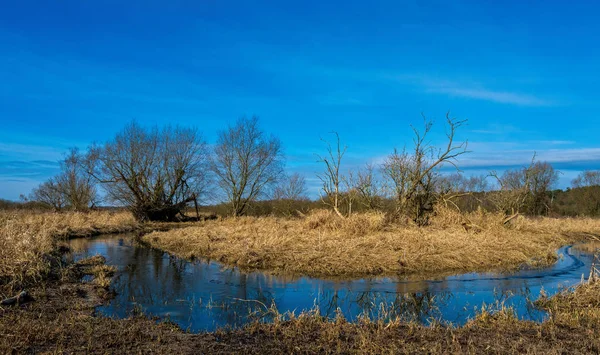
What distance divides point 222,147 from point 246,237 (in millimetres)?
19787

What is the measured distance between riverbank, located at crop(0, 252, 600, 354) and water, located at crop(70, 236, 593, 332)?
0.68 m

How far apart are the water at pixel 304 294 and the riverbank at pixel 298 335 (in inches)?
26.9

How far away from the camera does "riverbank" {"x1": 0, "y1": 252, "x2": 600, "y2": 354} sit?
572cm

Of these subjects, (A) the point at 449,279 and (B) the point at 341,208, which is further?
(B) the point at 341,208

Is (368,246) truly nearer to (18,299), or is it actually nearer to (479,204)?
(18,299)

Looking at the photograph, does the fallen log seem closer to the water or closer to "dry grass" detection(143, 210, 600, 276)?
the water

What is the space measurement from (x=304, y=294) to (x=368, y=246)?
17.9 feet

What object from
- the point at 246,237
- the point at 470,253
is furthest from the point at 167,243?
the point at 470,253

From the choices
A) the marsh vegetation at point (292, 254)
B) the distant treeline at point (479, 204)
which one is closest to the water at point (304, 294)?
the marsh vegetation at point (292, 254)

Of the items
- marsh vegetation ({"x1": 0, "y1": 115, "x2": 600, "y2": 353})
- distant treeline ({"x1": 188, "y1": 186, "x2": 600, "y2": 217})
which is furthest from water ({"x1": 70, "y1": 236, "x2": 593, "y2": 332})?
distant treeline ({"x1": 188, "y1": 186, "x2": 600, "y2": 217})

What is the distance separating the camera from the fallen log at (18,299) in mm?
7888

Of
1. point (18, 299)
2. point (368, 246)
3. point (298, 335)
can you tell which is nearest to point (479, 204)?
point (368, 246)

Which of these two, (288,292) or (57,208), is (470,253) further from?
(57,208)

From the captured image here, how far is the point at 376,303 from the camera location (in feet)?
30.8
